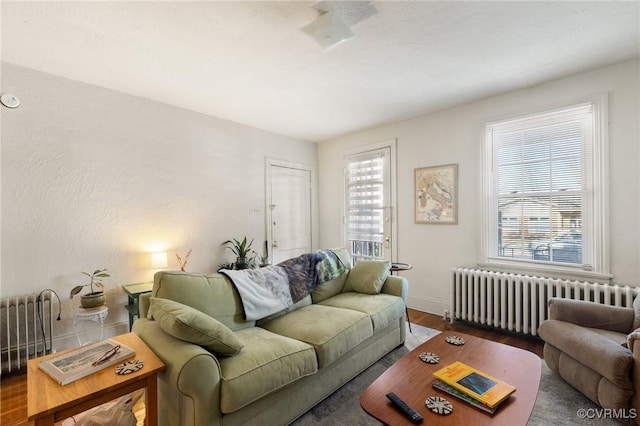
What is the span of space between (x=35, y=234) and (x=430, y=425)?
10.6 feet

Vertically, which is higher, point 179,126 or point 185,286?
point 179,126

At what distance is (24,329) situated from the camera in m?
2.38

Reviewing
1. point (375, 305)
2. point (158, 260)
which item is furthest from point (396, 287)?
point (158, 260)

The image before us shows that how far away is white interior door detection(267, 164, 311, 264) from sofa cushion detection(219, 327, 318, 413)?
97.3 inches

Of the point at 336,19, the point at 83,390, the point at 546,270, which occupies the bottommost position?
the point at 83,390

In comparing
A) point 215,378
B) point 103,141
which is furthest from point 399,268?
point 103,141

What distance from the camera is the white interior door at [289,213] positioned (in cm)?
430

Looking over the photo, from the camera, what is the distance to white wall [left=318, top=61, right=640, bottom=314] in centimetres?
245

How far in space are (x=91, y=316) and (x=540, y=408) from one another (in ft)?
11.6

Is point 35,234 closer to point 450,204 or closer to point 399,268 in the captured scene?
point 399,268

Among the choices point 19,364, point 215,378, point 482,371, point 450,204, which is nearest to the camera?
point 215,378

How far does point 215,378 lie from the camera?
4.52ft

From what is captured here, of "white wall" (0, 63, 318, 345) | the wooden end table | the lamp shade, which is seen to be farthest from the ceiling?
the wooden end table

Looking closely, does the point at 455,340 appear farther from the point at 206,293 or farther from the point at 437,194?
the point at 437,194
